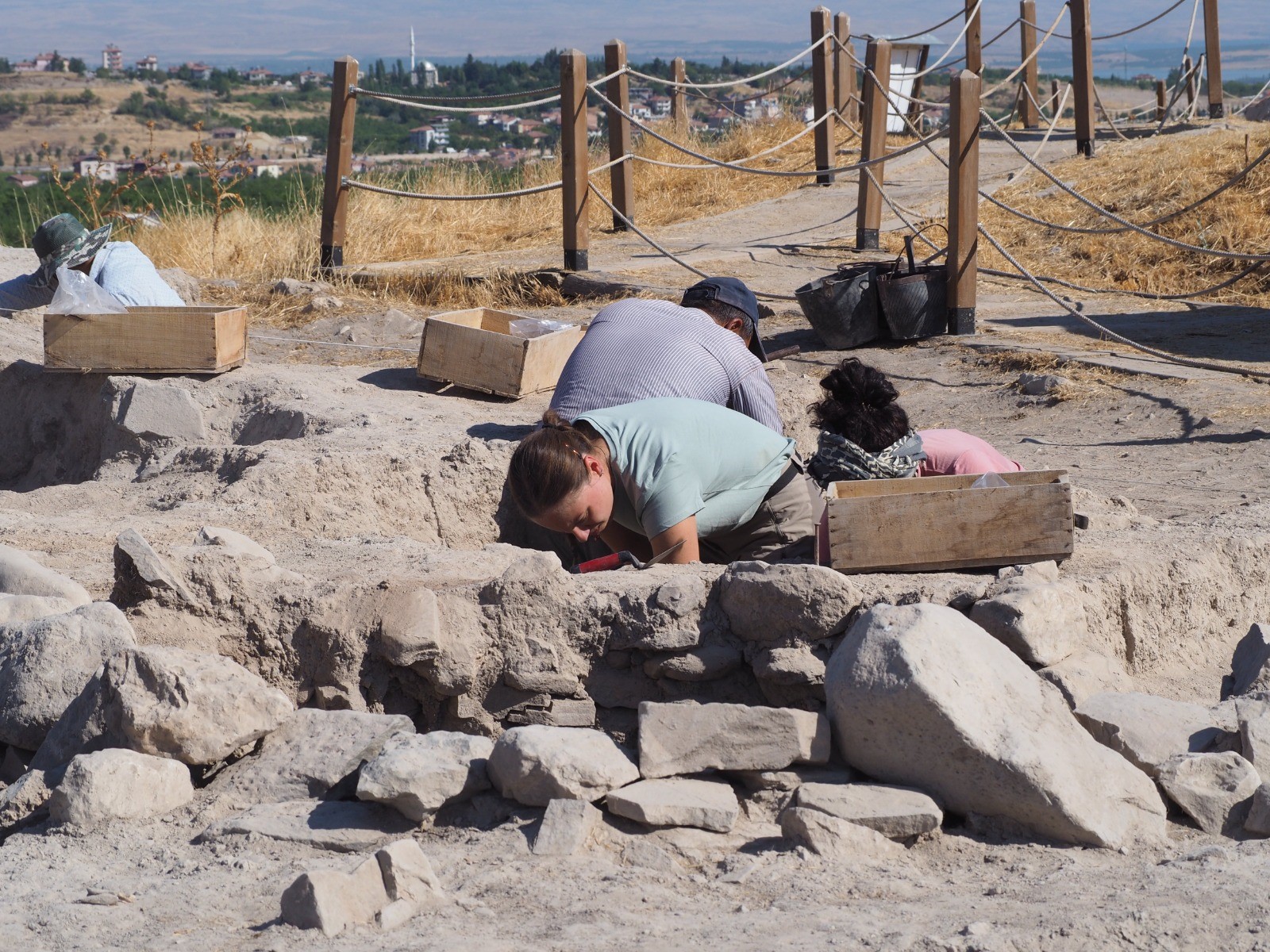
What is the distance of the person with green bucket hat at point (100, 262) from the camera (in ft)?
21.1

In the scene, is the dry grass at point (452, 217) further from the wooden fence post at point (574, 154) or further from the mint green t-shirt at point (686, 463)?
the mint green t-shirt at point (686, 463)

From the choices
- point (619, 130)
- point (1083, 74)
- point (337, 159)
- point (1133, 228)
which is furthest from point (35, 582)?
point (1083, 74)

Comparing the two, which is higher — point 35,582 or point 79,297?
point 79,297

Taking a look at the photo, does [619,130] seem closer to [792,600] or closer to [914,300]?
[914,300]

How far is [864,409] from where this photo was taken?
3898mm

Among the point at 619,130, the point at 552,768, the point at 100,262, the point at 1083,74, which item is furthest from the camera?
the point at 1083,74

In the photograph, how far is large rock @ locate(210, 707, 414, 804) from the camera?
2.87m

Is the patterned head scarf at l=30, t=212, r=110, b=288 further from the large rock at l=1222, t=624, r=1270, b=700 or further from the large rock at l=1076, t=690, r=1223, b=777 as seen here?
the large rock at l=1222, t=624, r=1270, b=700

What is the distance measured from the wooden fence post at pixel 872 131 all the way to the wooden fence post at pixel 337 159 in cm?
369

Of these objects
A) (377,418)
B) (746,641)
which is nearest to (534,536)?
(377,418)

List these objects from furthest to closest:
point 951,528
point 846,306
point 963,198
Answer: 1. point 846,306
2. point 963,198
3. point 951,528

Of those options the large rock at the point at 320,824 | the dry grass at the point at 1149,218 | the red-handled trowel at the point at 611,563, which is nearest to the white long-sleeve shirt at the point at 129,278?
the red-handled trowel at the point at 611,563

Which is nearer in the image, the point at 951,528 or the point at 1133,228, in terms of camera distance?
the point at 951,528

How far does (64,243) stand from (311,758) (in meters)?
4.44
